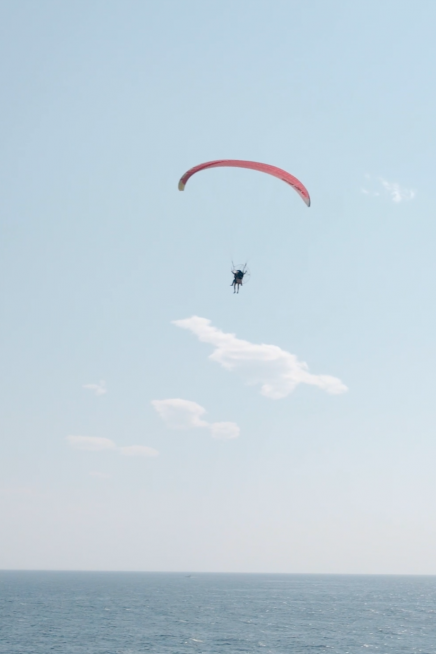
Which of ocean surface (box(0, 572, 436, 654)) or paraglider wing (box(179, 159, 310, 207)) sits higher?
paraglider wing (box(179, 159, 310, 207))

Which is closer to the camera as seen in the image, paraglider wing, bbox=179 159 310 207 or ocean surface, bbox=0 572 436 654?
paraglider wing, bbox=179 159 310 207

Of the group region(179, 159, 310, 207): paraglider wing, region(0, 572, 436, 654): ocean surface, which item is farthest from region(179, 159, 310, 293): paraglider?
region(0, 572, 436, 654): ocean surface

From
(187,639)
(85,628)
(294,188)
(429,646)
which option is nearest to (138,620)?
(85,628)

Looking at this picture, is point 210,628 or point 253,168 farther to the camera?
point 210,628

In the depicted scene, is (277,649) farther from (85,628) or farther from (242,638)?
(85,628)

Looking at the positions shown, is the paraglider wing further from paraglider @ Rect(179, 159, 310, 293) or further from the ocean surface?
the ocean surface

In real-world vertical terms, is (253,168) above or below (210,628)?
above

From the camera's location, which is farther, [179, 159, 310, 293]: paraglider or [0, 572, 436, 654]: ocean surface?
[0, 572, 436, 654]: ocean surface

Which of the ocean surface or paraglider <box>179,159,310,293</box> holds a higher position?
paraglider <box>179,159,310,293</box>

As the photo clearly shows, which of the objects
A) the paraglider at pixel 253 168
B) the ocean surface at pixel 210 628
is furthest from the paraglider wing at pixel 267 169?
the ocean surface at pixel 210 628

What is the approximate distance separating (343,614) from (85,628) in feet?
152

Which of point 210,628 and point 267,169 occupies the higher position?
point 267,169

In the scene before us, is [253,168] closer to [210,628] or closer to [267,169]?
[267,169]

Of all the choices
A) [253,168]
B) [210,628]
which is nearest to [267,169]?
[253,168]
